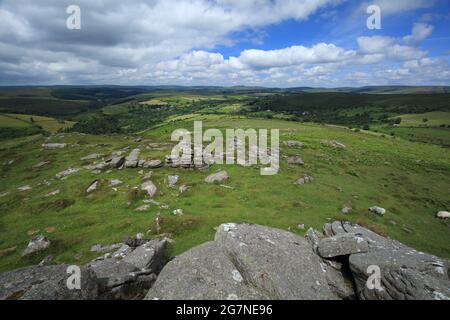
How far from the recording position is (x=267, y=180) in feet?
153

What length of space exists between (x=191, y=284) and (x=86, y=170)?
157 ft

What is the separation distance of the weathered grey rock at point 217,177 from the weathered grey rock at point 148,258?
73.8ft

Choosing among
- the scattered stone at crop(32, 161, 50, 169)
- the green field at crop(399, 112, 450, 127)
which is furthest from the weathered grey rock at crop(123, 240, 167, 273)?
the green field at crop(399, 112, 450, 127)

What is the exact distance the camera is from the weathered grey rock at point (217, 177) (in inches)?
1753

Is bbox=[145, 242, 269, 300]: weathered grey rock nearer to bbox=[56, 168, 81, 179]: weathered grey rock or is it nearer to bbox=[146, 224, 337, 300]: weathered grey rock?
bbox=[146, 224, 337, 300]: weathered grey rock

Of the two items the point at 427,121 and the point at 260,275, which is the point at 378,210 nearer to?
the point at 260,275

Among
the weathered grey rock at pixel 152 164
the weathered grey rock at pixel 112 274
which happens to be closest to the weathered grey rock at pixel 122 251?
the weathered grey rock at pixel 112 274

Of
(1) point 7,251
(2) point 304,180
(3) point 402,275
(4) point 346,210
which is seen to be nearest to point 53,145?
(1) point 7,251

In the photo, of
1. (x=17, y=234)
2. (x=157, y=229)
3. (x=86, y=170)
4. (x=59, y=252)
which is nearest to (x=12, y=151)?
(x=86, y=170)

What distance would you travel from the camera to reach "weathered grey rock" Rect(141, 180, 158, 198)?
40131 millimetres

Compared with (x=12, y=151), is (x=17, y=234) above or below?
below
